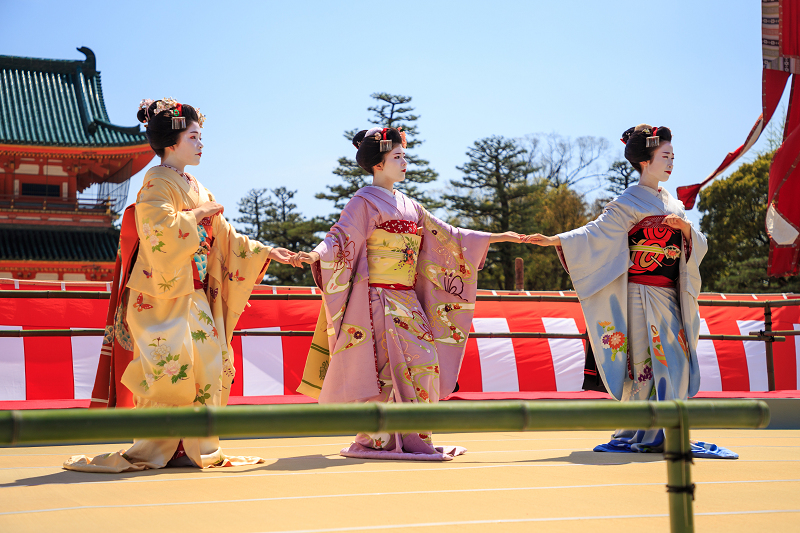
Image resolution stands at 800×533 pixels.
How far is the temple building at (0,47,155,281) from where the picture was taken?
1761 centimetres

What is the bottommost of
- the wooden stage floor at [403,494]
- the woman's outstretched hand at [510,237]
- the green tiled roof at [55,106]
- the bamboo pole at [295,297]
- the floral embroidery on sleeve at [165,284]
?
the wooden stage floor at [403,494]

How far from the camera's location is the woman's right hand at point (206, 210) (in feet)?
12.1

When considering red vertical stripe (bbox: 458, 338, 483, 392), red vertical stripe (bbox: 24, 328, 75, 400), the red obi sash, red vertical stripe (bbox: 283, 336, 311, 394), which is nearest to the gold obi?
the red obi sash

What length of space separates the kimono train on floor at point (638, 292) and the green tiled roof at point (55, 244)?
1489cm

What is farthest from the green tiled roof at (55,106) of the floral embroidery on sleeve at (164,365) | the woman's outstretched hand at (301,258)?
the floral embroidery on sleeve at (164,365)

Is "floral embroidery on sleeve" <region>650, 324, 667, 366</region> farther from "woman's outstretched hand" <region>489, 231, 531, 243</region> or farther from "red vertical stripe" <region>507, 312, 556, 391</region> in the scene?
"red vertical stripe" <region>507, 312, 556, 391</region>

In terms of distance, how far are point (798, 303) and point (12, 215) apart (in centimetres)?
1680

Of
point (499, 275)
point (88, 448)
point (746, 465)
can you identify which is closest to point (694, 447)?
point (746, 465)

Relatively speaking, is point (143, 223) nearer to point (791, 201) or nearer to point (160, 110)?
point (160, 110)

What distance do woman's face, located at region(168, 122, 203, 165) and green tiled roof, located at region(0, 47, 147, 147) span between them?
14.9 meters

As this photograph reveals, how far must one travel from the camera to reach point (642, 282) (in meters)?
4.47

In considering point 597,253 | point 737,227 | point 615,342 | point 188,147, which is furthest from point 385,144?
point 737,227

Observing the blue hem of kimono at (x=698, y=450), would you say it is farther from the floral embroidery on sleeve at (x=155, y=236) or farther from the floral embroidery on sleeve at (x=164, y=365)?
the floral embroidery on sleeve at (x=155, y=236)

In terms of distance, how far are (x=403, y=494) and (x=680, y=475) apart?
1.40 m
